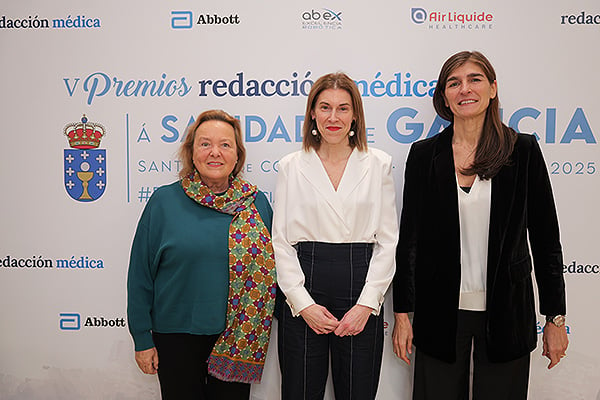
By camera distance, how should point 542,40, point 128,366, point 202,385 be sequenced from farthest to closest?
point 128,366, point 542,40, point 202,385

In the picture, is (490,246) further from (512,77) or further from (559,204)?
(512,77)

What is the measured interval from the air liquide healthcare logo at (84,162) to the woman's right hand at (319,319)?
128 cm

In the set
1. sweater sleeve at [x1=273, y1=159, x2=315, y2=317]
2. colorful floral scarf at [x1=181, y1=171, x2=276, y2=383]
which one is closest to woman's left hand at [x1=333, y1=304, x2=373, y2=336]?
sweater sleeve at [x1=273, y1=159, x2=315, y2=317]

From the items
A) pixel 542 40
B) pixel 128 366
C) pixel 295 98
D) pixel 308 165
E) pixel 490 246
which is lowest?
pixel 128 366

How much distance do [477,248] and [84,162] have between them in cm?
195

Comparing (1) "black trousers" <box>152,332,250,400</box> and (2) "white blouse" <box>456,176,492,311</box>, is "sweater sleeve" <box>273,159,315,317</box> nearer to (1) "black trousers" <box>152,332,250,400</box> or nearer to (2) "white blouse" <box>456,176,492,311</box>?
(1) "black trousers" <box>152,332,250,400</box>

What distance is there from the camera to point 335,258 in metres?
2.07

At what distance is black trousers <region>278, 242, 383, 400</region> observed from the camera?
2.06m

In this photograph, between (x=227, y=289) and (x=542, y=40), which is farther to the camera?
(x=542, y=40)

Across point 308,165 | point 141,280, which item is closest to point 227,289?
point 141,280

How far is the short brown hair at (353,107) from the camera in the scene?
2.11 meters

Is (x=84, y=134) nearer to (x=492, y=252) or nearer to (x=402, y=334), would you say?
(x=402, y=334)

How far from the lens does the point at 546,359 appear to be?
2531 millimetres

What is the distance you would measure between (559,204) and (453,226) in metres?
0.83
